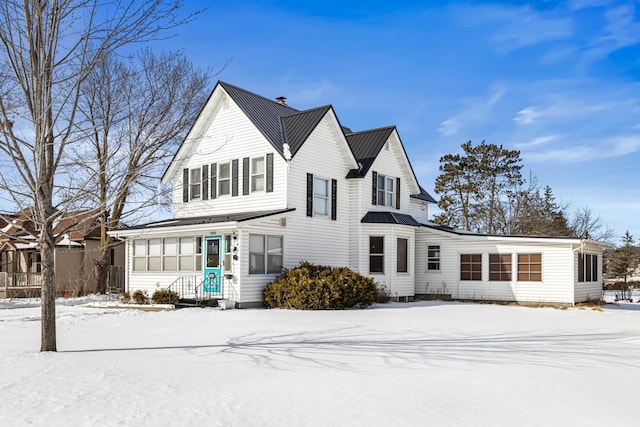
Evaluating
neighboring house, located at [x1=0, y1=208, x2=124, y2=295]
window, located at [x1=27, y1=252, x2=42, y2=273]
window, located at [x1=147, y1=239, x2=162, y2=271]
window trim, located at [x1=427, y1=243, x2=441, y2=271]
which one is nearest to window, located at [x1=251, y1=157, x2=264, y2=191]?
window, located at [x1=147, y1=239, x2=162, y2=271]

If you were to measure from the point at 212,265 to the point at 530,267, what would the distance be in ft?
41.8

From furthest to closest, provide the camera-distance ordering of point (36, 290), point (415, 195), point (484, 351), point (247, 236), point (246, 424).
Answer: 1. point (415, 195)
2. point (36, 290)
3. point (247, 236)
4. point (484, 351)
5. point (246, 424)

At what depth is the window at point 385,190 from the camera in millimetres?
26234

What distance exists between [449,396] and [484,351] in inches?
153

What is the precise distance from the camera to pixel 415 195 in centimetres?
3109

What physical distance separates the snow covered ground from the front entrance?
19.6 feet

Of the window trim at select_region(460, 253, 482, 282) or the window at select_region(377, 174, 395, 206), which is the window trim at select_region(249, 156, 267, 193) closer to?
the window at select_region(377, 174, 395, 206)

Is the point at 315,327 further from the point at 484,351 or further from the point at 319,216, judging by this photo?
the point at 319,216

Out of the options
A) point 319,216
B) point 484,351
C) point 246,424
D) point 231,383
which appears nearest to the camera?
point 246,424

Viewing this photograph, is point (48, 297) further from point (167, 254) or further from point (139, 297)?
point (167, 254)

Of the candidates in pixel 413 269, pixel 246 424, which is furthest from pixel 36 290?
pixel 246 424

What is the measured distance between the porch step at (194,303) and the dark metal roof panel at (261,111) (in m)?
6.02

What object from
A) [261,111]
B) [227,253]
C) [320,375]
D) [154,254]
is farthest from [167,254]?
[320,375]

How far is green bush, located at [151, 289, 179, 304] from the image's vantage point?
68.9ft
